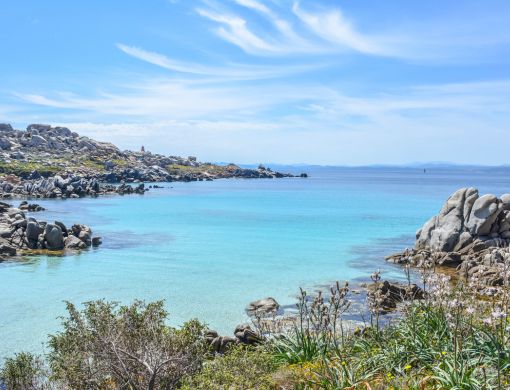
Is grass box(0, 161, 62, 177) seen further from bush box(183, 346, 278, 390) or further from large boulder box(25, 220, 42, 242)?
bush box(183, 346, 278, 390)

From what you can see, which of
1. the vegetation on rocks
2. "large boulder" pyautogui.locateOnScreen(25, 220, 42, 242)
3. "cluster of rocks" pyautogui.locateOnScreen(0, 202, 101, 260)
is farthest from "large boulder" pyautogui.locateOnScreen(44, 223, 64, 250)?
the vegetation on rocks

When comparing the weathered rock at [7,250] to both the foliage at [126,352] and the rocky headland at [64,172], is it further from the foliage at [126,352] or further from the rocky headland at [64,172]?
the rocky headland at [64,172]

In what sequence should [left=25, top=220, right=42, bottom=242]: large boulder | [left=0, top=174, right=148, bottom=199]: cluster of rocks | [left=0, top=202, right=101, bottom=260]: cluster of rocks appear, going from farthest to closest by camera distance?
1. [left=0, top=174, right=148, bottom=199]: cluster of rocks
2. [left=25, top=220, right=42, bottom=242]: large boulder
3. [left=0, top=202, right=101, bottom=260]: cluster of rocks

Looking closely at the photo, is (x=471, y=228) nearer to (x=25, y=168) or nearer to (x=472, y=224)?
(x=472, y=224)

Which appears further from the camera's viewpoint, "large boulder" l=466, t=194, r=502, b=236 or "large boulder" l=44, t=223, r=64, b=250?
"large boulder" l=44, t=223, r=64, b=250

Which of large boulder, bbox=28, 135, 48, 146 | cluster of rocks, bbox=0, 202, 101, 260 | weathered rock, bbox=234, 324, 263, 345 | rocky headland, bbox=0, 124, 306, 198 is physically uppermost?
large boulder, bbox=28, 135, 48, 146

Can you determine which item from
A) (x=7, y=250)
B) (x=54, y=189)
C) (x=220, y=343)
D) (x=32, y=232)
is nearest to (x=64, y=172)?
(x=54, y=189)

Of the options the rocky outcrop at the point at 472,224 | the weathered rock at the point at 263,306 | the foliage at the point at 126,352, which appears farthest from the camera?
the rocky outcrop at the point at 472,224

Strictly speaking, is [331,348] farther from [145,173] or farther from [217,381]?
[145,173]

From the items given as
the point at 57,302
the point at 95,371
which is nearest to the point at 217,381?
the point at 95,371

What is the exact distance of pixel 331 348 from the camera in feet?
43.2

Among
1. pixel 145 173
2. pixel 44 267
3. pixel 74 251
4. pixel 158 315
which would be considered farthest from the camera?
pixel 145 173

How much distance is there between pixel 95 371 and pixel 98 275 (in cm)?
2670

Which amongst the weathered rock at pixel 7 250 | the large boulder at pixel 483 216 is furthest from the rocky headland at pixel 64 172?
the large boulder at pixel 483 216
